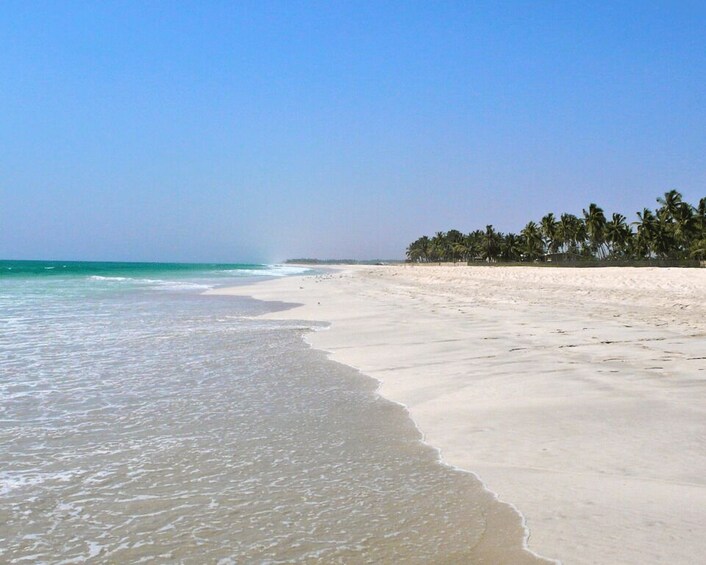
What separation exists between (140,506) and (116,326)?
1155cm

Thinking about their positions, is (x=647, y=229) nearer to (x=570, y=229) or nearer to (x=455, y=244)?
(x=570, y=229)

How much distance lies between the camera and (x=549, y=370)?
7465mm

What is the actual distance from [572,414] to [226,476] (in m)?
3.42

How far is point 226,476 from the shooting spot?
404 cm

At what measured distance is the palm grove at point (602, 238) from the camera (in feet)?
261

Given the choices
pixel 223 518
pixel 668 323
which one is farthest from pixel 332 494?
pixel 668 323

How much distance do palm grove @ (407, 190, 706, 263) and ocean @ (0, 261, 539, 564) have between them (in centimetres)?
7769

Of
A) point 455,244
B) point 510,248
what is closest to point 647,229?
point 510,248

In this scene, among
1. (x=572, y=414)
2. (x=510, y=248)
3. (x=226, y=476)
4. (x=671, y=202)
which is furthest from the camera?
(x=510, y=248)

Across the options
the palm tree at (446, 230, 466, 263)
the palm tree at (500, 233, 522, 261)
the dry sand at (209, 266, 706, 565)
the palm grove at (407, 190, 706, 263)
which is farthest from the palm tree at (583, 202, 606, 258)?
the dry sand at (209, 266, 706, 565)

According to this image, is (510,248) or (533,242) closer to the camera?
(533,242)

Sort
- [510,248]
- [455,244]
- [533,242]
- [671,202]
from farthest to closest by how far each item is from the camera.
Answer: [455,244], [510,248], [533,242], [671,202]

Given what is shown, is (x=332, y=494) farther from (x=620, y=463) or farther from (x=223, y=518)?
(x=620, y=463)

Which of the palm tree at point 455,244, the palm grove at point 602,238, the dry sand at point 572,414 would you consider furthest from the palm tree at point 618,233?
the dry sand at point 572,414
